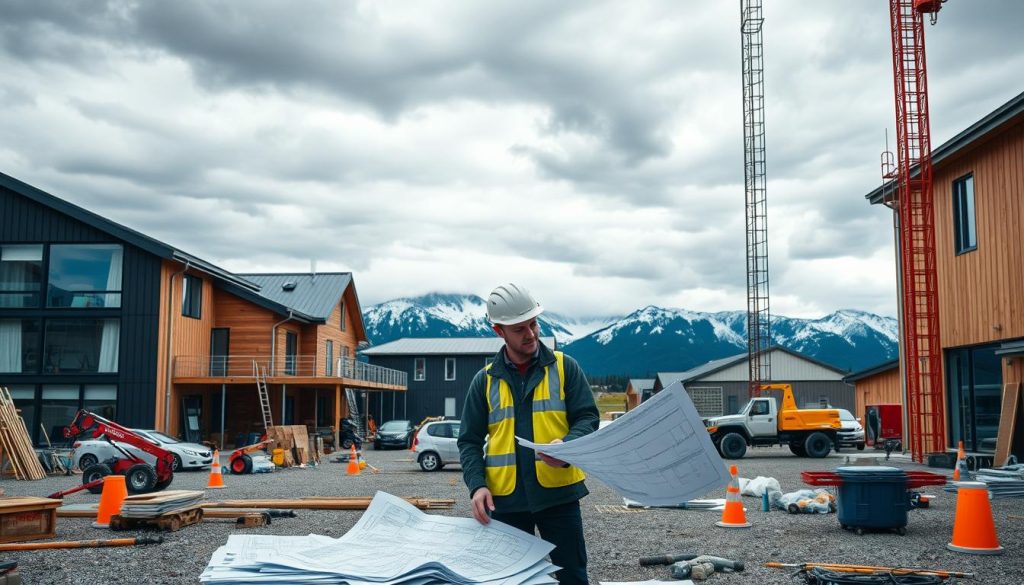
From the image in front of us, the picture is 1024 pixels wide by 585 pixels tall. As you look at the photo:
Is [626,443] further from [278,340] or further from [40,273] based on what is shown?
[278,340]

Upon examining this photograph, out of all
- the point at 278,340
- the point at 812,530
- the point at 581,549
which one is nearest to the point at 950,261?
the point at 812,530

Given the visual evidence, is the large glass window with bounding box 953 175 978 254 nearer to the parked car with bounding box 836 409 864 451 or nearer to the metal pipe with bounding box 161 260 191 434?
the parked car with bounding box 836 409 864 451

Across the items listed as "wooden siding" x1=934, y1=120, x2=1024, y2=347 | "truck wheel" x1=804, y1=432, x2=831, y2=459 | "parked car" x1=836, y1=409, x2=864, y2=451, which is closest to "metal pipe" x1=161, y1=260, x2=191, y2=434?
"truck wheel" x1=804, y1=432, x2=831, y2=459

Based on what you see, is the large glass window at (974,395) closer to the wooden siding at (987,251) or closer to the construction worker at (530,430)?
the wooden siding at (987,251)

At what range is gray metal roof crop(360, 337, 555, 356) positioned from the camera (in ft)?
172

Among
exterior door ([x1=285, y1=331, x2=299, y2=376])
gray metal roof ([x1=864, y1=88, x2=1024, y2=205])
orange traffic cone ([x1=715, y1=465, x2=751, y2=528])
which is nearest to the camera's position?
orange traffic cone ([x1=715, y1=465, x2=751, y2=528])

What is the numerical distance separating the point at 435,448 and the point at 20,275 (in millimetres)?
16075

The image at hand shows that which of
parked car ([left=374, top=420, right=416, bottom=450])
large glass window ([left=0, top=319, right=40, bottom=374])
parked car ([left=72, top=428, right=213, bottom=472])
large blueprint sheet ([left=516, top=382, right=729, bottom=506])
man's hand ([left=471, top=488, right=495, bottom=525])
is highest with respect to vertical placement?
large glass window ([left=0, top=319, right=40, bottom=374])

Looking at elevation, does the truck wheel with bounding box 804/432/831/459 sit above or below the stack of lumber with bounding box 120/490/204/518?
below

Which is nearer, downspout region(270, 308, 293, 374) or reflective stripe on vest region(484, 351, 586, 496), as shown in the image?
reflective stripe on vest region(484, 351, 586, 496)

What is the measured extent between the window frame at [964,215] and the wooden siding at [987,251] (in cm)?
14

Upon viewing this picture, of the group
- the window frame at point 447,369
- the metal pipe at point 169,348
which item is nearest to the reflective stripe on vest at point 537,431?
the metal pipe at point 169,348

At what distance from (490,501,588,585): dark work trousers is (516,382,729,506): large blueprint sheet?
1.81 feet

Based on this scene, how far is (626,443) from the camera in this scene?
297 centimetres
